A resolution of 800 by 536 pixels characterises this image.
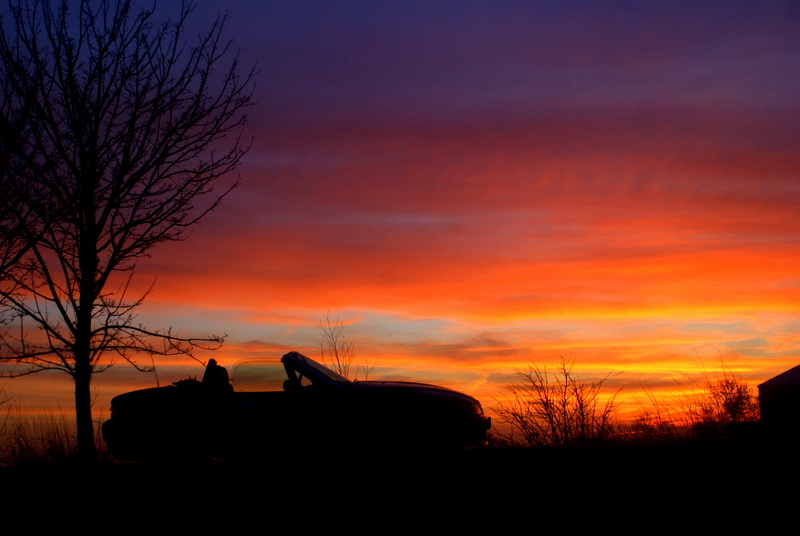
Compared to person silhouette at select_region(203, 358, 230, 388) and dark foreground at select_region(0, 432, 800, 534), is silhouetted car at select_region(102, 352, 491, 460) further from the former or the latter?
dark foreground at select_region(0, 432, 800, 534)

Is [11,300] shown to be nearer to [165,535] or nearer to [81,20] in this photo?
[81,20]

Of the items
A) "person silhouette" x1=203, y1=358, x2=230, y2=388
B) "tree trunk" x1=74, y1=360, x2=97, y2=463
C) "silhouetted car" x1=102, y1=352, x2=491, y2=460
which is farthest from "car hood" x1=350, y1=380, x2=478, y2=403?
"tree trunk" x1=74, y1=360, x2=97, y2=463

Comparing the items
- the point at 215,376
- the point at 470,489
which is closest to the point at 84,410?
the point at 215,376

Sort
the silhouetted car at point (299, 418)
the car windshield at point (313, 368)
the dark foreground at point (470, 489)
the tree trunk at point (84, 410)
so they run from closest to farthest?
the dark foreground at point (470, 489) → the silhouetted car at point (299, 418) → the car windshield at point (313, 368) → the tree trunk at point (84, 410)

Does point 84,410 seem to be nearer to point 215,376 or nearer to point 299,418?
point 215,376

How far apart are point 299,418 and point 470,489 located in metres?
2.49

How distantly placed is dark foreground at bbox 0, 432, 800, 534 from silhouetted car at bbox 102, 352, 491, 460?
0.21m

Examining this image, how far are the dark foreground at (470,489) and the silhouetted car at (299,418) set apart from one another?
8.4 inches

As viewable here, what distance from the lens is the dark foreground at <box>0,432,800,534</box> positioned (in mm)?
5418

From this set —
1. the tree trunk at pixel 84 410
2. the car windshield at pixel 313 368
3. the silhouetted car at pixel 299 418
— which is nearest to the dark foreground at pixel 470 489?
the silhouetted car at pixel 299 418

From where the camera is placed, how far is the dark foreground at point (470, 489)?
542 centimetres

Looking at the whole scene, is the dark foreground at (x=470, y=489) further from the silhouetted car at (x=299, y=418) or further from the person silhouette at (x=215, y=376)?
the person silhouette at (x=215, y=376)

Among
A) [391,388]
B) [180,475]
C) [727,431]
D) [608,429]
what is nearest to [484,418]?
[391,388]

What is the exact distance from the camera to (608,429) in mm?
11773
